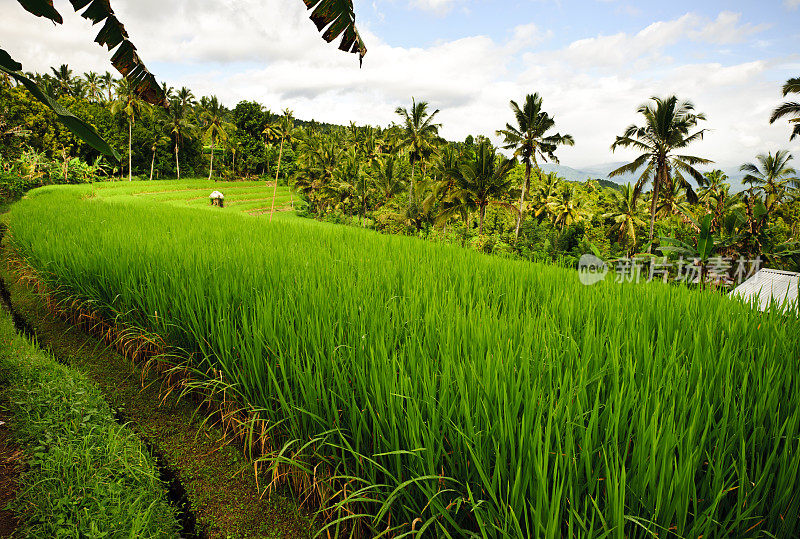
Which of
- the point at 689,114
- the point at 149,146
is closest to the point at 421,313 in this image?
the point at 689,114

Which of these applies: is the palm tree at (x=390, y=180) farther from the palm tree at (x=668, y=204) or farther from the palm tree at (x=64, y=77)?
the palm tree at (x=64, y=77)

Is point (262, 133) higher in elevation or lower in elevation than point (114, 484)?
higher

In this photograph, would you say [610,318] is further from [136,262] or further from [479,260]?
[136,262]

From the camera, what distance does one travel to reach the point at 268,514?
1.81 metres

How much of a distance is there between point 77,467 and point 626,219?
86.3 feet

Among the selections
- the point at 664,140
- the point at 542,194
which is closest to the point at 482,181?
the point at 664,140

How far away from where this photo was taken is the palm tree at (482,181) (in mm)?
17797

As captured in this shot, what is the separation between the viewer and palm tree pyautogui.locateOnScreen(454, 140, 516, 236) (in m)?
17.8

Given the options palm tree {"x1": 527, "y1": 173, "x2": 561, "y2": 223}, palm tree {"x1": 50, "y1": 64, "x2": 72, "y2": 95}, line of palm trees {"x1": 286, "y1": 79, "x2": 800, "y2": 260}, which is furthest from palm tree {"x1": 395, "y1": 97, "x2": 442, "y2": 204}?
palm tree {"x1": 50, "y1": 64, "x2": 72, "y2": 95}

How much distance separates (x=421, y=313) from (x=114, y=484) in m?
1.98

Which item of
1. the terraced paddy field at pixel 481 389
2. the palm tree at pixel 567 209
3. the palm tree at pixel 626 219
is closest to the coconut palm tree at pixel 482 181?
the palm tree at pixel 626 219

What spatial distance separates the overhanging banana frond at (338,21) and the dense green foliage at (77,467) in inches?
88.2

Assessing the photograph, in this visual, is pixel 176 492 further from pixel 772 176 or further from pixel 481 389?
pixel 772 176

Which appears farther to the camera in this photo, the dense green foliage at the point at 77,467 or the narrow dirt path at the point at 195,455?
the narrow dirt path at the point at 195,455
